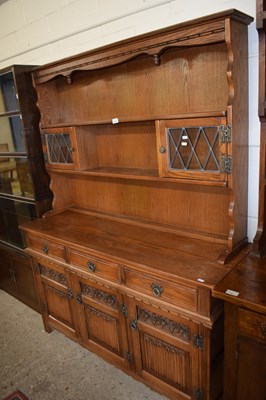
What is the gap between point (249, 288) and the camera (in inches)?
48.9

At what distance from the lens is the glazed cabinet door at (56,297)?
2076mm

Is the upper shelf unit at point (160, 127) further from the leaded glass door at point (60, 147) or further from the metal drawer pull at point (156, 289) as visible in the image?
the metal drawer pull at point (156, 289)

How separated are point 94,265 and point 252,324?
35.3 inches

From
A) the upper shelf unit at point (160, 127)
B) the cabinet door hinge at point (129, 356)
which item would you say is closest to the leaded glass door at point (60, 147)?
the upper shelf unit at point (160, 127)

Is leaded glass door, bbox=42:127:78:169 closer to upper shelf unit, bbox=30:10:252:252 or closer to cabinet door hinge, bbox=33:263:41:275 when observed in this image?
upper shelf unit, bbox=30:10:252:252

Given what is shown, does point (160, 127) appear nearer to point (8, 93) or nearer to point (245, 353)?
point (245, 353)

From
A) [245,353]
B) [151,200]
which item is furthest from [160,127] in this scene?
[245,353]

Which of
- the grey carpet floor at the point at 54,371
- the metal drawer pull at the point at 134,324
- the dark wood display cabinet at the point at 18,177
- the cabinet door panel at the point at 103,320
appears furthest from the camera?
the dark wood display cabinet at the point at 18,177

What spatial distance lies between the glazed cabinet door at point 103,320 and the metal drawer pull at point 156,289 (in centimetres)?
26

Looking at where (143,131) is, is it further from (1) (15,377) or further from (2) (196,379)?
(1) (15,377)

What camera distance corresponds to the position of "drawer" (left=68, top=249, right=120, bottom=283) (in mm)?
1688

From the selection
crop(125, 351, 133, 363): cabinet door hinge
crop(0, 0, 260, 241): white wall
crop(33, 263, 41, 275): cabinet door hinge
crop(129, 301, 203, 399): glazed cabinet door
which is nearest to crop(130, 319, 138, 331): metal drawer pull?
crop(129, 301, 203, 399): glazed cabinet door

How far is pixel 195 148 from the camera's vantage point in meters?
1.49

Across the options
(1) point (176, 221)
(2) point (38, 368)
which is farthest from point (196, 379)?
(2) point (38, 368)
